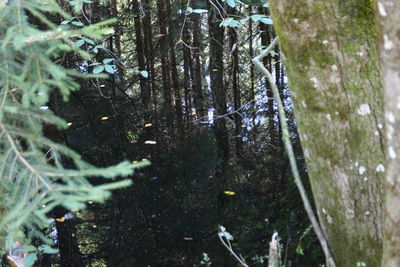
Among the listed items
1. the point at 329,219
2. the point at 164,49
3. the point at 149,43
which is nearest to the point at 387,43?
the point at 329,219

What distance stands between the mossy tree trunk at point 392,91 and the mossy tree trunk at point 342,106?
309mm

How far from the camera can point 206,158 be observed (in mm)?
6410

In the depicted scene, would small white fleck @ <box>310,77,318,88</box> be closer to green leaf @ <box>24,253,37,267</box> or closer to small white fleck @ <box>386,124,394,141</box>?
small white fleck @ <box>386,124,394,141</box>

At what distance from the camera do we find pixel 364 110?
1.65m

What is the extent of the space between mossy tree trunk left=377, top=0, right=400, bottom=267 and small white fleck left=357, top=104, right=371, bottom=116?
316 millimetres

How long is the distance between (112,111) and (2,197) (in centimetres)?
613

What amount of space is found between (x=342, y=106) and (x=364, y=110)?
79 mm

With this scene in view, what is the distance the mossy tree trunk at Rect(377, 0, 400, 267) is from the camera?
127 centimetres

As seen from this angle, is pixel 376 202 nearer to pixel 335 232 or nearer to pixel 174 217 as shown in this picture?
pixel 335 232

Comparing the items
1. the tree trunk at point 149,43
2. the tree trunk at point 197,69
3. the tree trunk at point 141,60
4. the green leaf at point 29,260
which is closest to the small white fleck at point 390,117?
the green leaf at point 29,260

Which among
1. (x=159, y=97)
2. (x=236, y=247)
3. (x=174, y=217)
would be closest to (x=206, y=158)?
(x=174, y=217)

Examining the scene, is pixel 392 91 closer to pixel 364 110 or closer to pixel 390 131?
pixel 390 131

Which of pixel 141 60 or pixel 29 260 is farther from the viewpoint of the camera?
pixel 141 60

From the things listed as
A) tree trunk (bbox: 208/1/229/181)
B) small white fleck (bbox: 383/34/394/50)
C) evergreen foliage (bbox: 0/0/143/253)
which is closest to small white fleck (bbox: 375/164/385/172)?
small white fleck (bbox: 383/34/394/50)
